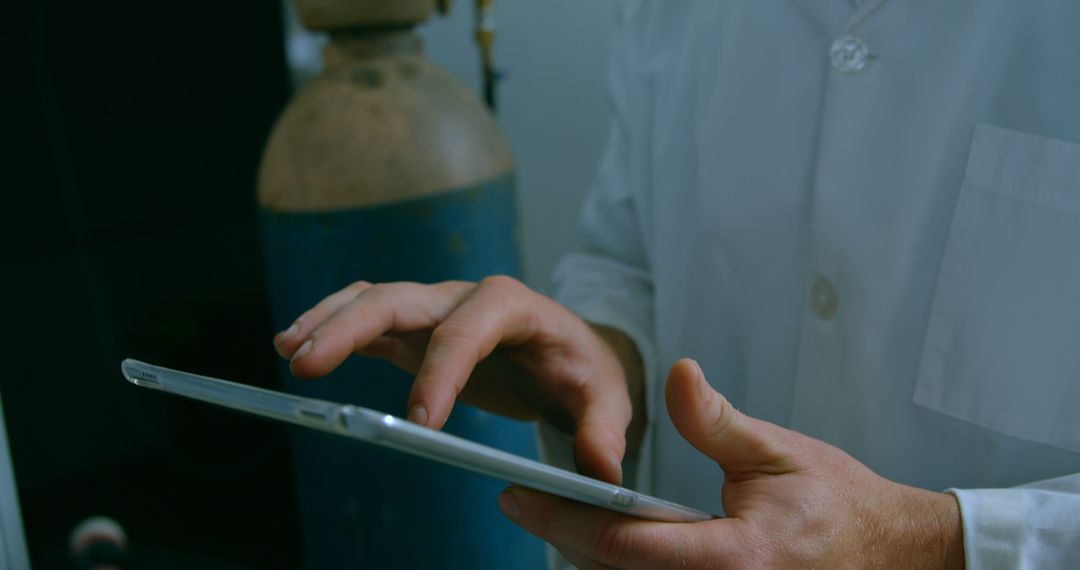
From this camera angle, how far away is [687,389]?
1.30 feet

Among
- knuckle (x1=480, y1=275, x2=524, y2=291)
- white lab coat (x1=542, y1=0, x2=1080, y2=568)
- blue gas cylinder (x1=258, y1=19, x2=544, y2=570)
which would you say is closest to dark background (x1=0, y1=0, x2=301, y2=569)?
blue gas cylinder (x1=258, y1=19, x2=544, y2=570)

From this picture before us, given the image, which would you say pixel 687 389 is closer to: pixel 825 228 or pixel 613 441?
pixel 613 441

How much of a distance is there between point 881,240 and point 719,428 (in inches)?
10.4

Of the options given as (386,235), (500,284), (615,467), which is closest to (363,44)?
(386,235)

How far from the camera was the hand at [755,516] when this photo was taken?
39 centimetres

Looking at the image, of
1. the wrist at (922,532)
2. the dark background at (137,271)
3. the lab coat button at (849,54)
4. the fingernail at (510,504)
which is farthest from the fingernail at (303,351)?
the dark background at (137,271)

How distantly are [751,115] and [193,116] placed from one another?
1289mm

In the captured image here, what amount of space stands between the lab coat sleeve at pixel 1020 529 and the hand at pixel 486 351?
20 cm

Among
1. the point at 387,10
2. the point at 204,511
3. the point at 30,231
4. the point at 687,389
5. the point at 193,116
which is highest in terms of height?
the point at 387,10

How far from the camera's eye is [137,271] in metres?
1.64

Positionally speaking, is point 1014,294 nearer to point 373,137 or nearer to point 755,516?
point 755,516

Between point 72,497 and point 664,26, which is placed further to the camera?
point 72,497

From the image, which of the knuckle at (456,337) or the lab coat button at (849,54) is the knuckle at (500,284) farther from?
the lab coat button at (849,54)

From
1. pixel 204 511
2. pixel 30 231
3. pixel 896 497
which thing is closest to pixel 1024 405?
pixel 896 497
